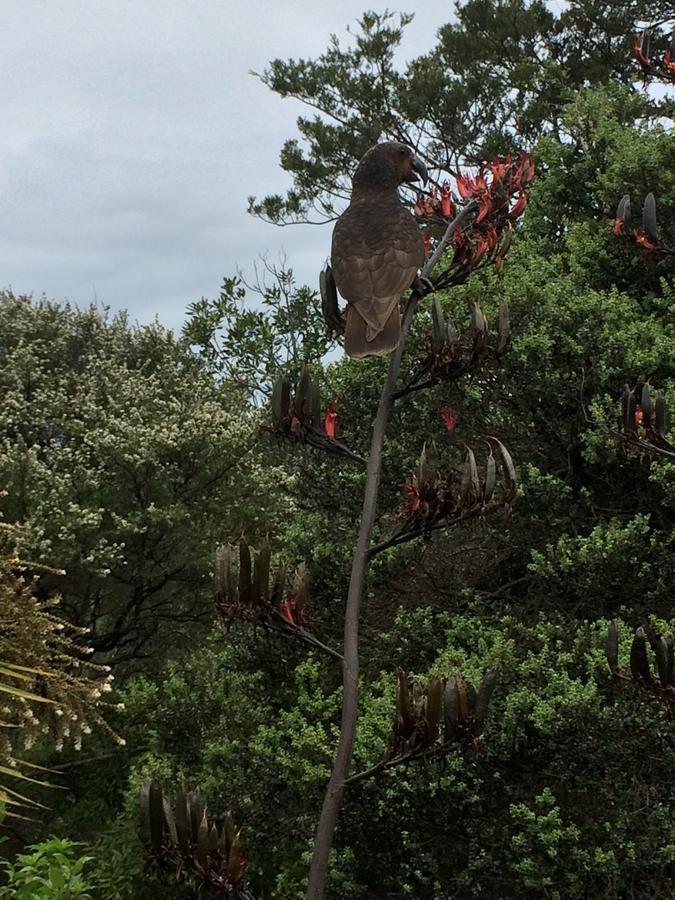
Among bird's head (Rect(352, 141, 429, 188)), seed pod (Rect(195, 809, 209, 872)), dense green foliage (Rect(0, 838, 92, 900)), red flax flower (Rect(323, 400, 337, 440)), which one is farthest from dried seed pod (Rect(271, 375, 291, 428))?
dense green foliage (Rect(0, 838, 92, 900))

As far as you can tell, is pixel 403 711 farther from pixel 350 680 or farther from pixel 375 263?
pixel 375 263

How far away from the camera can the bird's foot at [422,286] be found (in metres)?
4.72

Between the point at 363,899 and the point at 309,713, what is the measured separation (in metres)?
1.52

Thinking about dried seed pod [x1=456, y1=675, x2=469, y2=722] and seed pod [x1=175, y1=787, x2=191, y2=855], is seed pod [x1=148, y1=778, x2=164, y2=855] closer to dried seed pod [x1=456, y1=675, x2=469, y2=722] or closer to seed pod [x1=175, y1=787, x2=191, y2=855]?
seed pod [x1=175, y1=787, x2=191, y2=855]

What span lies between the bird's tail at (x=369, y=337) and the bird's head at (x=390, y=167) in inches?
36.8

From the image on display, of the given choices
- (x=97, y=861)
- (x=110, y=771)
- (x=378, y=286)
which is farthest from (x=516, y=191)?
(x=110, y=771)

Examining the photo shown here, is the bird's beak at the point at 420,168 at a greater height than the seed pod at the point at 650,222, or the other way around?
the bird's beak at the point at 420,168

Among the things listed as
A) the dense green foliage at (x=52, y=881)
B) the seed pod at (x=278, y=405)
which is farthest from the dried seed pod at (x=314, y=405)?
the dense green foliage at (x=52, y=881)

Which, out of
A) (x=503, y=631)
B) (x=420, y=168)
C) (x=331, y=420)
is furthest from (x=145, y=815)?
(x=503, y=631)

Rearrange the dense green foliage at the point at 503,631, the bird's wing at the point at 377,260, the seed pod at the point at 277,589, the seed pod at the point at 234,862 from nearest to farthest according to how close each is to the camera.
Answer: the seed pod at the point at 234,862 < the seed pod at the point at 277,589 < the bird's wing at the point at 377,260 < the dense green foliage at the point at 503,631

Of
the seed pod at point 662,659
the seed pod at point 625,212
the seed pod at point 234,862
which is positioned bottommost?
the seed pod at point 234,862

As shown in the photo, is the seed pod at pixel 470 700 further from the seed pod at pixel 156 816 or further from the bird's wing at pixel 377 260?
the bird's wing at pixel 377 260

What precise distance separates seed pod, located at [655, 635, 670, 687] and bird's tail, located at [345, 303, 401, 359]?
153 centimetres

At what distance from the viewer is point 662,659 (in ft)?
12.4
